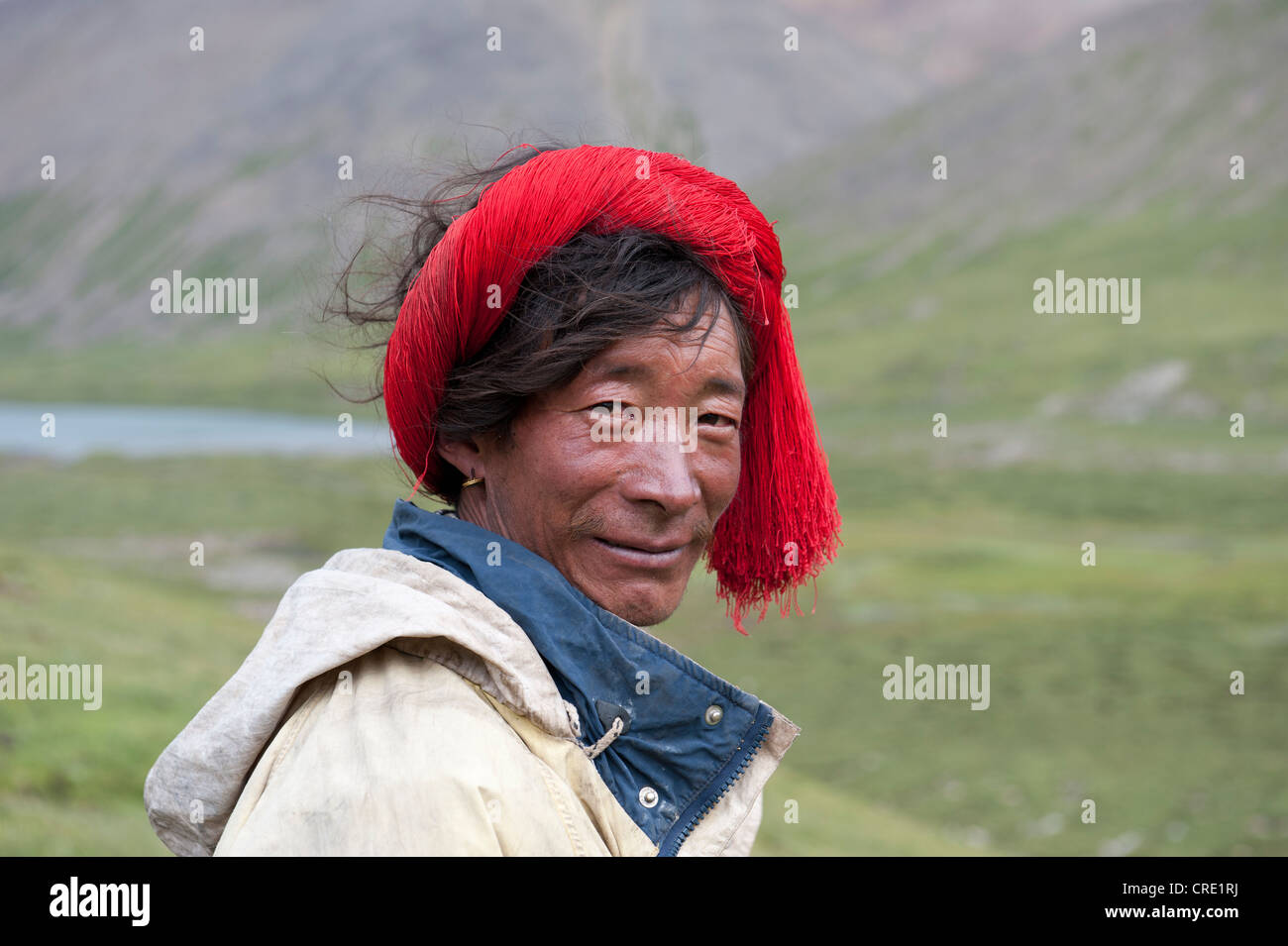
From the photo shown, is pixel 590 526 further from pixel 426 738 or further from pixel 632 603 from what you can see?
pixel 426 738

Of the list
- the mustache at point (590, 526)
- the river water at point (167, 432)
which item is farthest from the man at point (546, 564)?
the river water at point (167, 432)

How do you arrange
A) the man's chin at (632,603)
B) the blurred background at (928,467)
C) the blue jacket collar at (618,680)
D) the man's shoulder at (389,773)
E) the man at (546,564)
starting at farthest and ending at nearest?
1. the blurred background at (928,467)
2. the man's chin at (632,603)
3. the blue jacket collar at (618,680)
4. the man at (546,564)
5. the man's shoulder at (389,773)

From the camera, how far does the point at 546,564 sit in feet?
7.26

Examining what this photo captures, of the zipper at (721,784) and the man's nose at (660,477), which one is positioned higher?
the man's nose at (660,477)

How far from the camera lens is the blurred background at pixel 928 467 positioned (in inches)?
338

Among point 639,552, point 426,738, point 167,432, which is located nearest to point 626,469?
Result: point 639,552

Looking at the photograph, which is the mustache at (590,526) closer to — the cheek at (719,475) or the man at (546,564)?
the man at (546,564)

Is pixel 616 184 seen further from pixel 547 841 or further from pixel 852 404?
pixel 852 404

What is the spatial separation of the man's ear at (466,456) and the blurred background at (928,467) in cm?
78

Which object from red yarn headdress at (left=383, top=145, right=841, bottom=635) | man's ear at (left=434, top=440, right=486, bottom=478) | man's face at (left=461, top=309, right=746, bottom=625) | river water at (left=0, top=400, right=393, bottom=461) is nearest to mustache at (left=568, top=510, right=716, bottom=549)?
man's face at (left=461, top=309, right=746, bottom=625)

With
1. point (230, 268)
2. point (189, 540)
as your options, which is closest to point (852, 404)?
point (189, 540)

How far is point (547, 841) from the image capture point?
187cm

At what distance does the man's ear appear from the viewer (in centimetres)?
238
